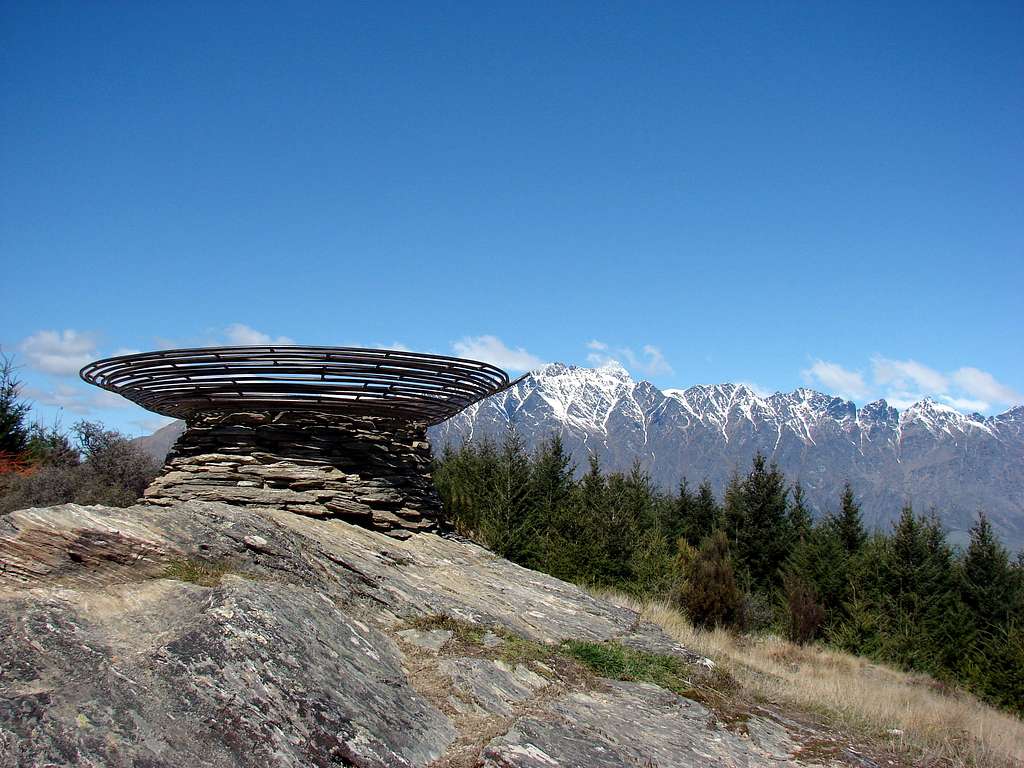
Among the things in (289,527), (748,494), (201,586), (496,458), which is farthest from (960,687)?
(201,586)

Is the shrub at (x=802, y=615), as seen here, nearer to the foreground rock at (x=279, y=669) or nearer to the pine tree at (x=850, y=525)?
the pine tree at (x=850, y=525)

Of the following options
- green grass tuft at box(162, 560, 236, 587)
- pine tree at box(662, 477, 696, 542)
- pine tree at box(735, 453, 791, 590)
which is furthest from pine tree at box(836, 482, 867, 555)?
green grass tuft at box(162, 560, 236, 587)

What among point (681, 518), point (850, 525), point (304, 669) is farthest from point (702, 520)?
point (304, 669)

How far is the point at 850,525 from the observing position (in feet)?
75.2

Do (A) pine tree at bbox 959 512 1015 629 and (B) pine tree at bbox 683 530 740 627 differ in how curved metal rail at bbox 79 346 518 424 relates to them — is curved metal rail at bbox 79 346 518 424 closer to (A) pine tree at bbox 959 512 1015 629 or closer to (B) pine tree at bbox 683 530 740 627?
(B) pine tree at bbox 683 530 740 627

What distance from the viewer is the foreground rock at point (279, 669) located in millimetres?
3078

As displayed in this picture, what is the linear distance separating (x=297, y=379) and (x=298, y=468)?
3.25ft

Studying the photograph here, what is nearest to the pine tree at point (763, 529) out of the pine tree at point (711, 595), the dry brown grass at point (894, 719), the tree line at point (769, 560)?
the tree line at point (769, 560)

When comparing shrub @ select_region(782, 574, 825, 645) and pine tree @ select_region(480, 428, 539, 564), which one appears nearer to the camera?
pine tree @ select_region(480, 428, 539, 564)

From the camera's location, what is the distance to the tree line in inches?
597

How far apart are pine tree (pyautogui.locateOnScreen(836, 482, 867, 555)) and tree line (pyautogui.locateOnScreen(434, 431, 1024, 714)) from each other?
5 cm

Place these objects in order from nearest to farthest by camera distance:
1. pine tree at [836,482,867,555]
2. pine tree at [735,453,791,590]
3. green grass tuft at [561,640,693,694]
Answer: green grass tuft at [561,640,693,694]
pine tree at [735,453,791,590]
pine tree at [836,482,867,555]

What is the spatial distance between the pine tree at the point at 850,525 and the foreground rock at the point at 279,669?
1885cm

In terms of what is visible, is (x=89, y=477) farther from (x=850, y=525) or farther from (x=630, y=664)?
(x=850, y=525)
